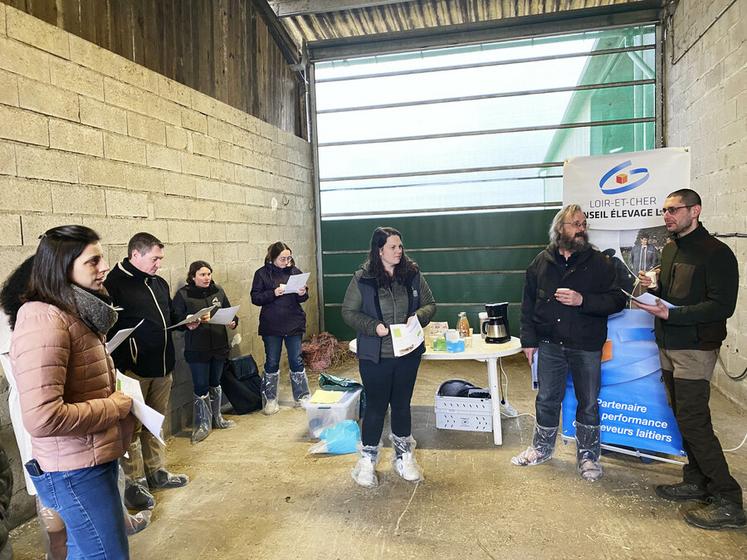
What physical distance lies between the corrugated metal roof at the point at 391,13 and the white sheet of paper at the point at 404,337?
4.37m

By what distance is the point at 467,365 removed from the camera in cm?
600

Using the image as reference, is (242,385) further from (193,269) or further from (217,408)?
(193,269)

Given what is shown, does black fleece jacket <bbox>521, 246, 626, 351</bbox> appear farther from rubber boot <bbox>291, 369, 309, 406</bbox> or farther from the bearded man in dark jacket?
rubber boot <bbox>291, 369, 309, 406</bbox>

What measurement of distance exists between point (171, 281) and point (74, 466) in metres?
2.58

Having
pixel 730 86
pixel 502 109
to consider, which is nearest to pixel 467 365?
pixel 502 109

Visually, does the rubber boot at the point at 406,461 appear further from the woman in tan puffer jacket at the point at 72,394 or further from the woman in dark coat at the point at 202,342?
the woman in tan puffer jacket at the point at 72,394

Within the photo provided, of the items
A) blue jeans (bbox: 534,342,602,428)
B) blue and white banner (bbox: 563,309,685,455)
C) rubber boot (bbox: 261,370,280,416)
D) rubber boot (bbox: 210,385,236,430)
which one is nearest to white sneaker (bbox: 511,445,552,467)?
blue jeans (bbox: 534,342,602,428)

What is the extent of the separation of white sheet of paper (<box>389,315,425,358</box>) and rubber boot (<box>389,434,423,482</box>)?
0.63 meters

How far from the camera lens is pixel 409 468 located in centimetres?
304

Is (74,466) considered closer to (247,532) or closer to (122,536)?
(122,536)

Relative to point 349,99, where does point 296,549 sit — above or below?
below

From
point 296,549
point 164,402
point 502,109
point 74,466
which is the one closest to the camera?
point 74,466

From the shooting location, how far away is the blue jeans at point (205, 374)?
148 inches

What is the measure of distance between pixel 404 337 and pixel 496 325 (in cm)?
114
